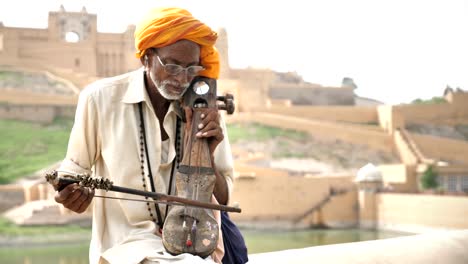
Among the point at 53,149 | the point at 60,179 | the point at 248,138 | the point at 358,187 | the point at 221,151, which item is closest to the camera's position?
the point at 60,179

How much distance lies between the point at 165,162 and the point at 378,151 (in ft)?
83.7

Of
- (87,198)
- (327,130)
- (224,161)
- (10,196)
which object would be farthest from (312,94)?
(87,198)

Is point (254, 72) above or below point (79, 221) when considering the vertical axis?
above

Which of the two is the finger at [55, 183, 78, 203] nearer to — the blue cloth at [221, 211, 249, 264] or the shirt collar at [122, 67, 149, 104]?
the shirt collar at [122, 67, 149, 104]

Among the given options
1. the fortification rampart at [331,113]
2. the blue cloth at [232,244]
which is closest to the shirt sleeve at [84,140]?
the blue cloth at [232,244]

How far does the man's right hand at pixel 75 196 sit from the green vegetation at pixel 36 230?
53.8 feet

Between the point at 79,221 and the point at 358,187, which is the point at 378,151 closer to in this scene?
the point at 358,187

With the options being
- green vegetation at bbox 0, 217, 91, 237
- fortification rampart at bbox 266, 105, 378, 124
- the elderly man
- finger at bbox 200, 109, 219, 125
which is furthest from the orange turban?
fortification rampart at bbox 266, 105, 378, 124

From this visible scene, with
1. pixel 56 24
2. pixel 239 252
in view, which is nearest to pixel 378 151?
pixel 56 24

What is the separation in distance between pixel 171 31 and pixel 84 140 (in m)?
0.37

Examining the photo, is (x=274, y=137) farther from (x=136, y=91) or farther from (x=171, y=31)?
(x=171, y=31)

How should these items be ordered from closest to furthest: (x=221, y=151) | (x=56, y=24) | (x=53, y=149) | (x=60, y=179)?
(x=60, y=179) < (x=221, y=151) < (x=53, y=149) < (x=56, y=24)

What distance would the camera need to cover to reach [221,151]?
83.9 inches

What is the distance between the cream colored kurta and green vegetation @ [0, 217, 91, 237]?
16.2 m
